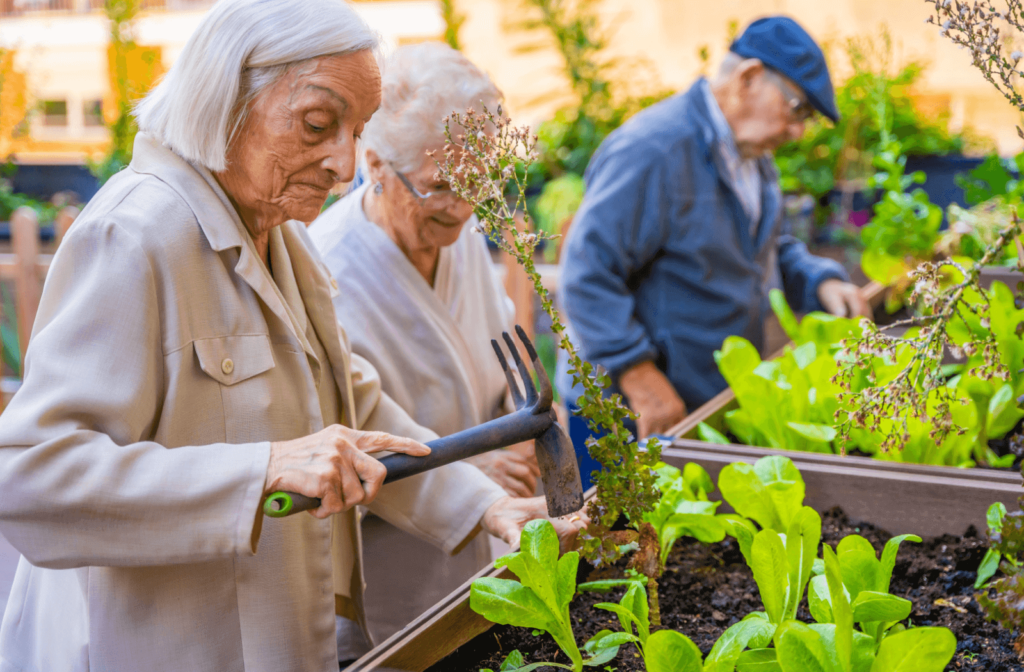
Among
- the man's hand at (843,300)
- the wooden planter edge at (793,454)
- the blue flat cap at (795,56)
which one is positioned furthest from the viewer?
the man's hand at (843,300)

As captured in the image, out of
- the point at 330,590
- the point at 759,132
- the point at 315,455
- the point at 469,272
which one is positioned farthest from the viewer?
the point at 759,132

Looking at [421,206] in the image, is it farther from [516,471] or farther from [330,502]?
[330,502]

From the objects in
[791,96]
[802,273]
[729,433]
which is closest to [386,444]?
[729,433]

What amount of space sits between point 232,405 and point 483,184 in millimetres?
362

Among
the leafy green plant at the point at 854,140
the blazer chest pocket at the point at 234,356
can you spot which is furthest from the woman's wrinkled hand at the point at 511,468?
the leafy green plant at the point at 854,140

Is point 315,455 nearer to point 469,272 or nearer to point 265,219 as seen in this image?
point 265,219

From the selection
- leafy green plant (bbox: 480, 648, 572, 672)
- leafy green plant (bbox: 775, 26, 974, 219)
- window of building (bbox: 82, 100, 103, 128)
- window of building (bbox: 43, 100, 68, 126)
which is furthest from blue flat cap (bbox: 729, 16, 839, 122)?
window of building (bbox: 43, 100, 68, 126)

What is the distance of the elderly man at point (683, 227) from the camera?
219cm

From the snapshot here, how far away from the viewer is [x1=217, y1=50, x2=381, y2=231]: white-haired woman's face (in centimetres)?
94

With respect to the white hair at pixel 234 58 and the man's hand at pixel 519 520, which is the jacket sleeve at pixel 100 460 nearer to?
the white hair at pixel 234 58

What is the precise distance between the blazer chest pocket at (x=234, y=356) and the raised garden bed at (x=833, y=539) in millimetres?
327

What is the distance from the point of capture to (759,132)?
223 centimetres

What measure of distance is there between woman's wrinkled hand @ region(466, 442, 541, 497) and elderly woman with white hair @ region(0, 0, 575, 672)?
44 cm

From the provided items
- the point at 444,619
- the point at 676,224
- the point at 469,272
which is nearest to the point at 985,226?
the point at 676,224
